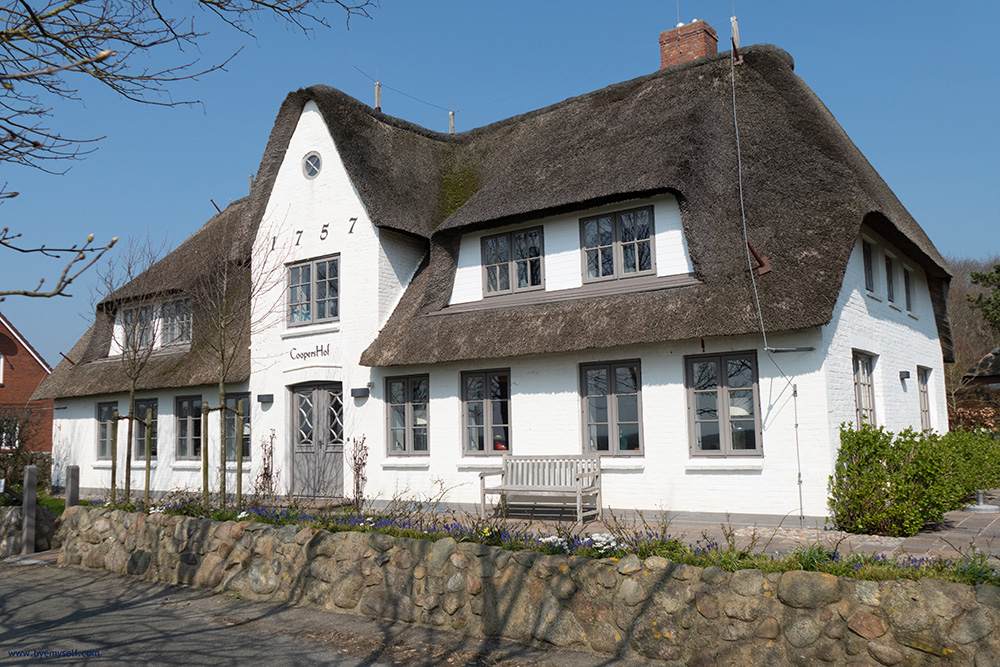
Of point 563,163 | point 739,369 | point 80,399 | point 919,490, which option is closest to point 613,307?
point 739,369

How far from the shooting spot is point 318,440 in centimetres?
1506

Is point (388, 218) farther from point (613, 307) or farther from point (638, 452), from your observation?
point (638, 452)

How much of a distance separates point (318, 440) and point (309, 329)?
217cm

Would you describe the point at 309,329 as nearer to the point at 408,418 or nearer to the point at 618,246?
the point at 408,418

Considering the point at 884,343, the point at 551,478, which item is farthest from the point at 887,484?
the point at 551,478

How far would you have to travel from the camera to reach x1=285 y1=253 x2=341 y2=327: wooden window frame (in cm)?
1509

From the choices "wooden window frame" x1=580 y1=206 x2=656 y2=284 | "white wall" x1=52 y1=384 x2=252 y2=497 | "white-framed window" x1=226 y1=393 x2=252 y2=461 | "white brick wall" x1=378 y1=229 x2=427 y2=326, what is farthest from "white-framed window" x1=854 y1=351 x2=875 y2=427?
→ "white-framed window" x1=226 y1=393 x2=252 y2=461

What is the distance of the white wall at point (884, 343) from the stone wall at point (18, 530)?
11.8 m

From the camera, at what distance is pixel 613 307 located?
1156cm

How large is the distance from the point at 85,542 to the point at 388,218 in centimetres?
726

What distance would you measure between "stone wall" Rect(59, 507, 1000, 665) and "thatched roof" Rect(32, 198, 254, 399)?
7.37 m

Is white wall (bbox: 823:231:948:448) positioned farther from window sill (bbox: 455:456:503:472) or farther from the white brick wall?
the white brick wall

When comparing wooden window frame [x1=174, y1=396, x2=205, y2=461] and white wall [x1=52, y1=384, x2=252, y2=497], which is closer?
white wall [x1=52, y1=384, x2=252, y2=497]

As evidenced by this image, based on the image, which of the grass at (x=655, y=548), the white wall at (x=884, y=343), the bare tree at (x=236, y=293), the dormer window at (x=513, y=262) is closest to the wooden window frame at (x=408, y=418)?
the dormer window at (x=513, y=262)
